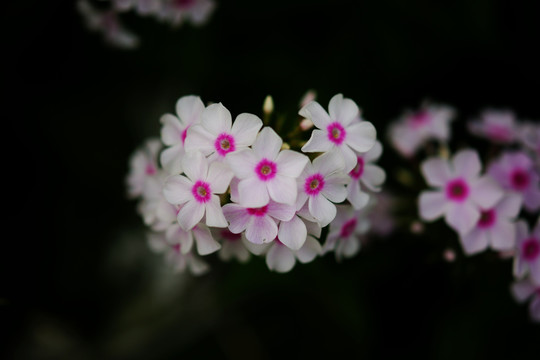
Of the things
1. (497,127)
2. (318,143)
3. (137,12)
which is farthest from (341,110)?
(137,12)

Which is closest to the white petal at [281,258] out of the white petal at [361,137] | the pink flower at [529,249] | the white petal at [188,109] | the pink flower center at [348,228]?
the pink flower center at [348,228]

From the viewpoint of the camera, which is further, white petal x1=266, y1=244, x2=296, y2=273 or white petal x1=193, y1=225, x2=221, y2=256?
white petal x1=266, y1=244, x2=296, y2=273

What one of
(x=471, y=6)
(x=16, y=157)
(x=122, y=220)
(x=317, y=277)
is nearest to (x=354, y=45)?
(x=471, y=6)

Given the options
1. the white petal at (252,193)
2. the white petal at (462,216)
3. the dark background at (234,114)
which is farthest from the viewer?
the dark background at (234,114)

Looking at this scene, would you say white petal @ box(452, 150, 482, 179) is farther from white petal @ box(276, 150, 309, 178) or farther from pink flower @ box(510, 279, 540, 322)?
white petal @ box(276, 150, 309, 178)

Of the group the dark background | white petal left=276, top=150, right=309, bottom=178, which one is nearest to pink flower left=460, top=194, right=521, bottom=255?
the dark background

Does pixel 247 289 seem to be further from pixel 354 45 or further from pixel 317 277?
pixel 354 45

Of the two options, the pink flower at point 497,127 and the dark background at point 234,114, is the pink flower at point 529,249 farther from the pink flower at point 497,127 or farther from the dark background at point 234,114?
the pink flower at point 497,127
